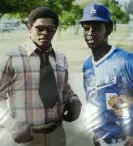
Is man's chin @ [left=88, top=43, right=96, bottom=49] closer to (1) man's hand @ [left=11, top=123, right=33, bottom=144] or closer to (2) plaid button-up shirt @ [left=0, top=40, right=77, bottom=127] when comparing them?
(2) plaid button-up shirt @ [left=0, top=40, right=77, bottom=127]

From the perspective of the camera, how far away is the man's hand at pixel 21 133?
2.30m

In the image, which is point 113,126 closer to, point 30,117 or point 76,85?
point 76,85

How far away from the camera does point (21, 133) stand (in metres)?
2.33

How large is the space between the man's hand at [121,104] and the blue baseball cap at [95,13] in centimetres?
44

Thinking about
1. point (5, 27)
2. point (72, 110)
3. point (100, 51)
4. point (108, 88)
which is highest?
point (5, 27)

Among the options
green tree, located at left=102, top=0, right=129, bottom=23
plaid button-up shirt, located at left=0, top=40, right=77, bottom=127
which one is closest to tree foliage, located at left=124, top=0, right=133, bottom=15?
green tree, located at left=102, top=0, right=129, bottom=23

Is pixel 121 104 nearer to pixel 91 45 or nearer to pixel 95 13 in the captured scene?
pixel 91 45

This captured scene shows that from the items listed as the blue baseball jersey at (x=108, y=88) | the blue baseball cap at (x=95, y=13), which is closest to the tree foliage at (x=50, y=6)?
the blue baseball cap at (x=95, y=13)

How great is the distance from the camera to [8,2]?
2.22m

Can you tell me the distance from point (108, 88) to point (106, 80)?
46mm

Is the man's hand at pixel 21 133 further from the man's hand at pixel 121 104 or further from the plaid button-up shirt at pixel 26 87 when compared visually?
the man's hand at pixel 121 104

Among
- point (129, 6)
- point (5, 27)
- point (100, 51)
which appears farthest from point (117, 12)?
point (5, 27)

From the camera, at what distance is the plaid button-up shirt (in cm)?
224

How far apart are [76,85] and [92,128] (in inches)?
10.5
